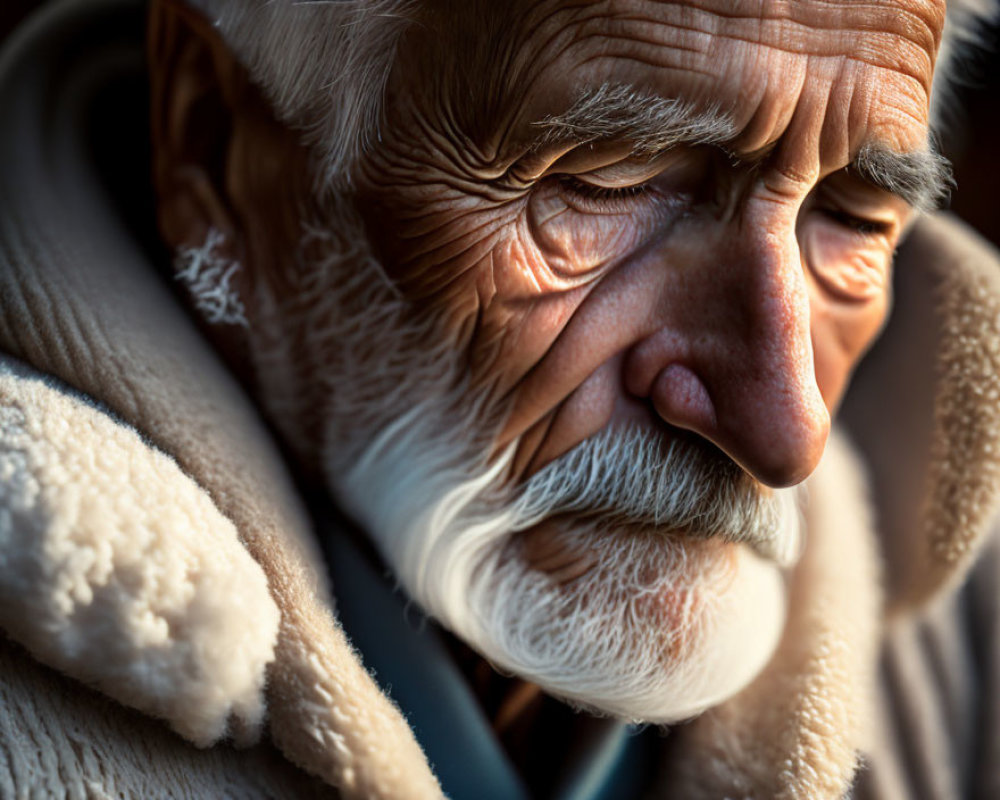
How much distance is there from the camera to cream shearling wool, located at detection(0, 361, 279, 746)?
24.1 inches

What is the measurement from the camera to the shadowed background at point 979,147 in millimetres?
1456

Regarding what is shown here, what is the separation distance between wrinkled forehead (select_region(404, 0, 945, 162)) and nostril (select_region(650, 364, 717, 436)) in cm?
21

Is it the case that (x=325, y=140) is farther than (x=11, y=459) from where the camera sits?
Yes

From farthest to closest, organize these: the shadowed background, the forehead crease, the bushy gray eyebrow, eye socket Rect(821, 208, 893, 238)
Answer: the shadowed background
eye socket Rect(821, 208, 893, 238)
the bushy gray eyebrow
the forehead crease

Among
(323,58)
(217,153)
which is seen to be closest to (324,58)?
(323,58)

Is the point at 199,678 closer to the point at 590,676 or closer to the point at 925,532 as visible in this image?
the point at 590,676

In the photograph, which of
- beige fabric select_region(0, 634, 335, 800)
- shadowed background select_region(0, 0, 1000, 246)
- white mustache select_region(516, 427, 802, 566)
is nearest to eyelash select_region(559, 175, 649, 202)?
white mustache select_region(516, 427, 802, 566)

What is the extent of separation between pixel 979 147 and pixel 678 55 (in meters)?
1.21

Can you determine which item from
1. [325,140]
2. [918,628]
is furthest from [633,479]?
[918,628]

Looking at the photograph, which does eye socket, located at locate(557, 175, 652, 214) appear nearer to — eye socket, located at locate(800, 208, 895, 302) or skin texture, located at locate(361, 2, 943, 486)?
skin texture, located at locate(361, 2, 943, 486)

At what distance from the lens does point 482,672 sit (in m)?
1.14

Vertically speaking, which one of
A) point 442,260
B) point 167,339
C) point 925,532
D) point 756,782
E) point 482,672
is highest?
point 442,260

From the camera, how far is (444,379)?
2.90 ft

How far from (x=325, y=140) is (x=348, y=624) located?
0.50 metres
